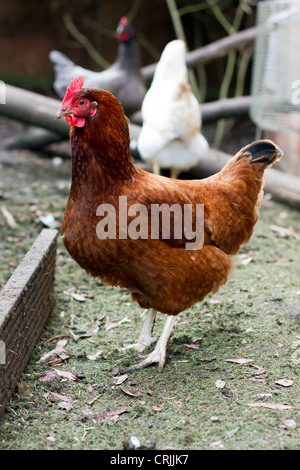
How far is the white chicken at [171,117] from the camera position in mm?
4371

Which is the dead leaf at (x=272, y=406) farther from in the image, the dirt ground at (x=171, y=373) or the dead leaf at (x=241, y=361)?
the dead leaf at (x=241, y=361)

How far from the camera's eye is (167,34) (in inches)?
324

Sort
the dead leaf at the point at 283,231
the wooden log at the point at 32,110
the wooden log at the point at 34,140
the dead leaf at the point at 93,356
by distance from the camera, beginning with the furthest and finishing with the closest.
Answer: the wooden log at the point at 34,140
the wooden log at the point at 32,110
the dead leaf at the point at 283,231
the dead leaf at the point at 93,356

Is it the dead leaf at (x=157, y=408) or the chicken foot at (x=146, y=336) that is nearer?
the dead leaf at (x=157, y=408)

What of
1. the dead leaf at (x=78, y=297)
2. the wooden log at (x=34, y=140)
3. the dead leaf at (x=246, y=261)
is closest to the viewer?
the dead leaf at (x=78, y=297)

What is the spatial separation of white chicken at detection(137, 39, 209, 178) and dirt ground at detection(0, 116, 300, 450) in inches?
53.7

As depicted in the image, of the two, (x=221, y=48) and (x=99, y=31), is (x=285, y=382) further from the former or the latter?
(x=99, y=31)

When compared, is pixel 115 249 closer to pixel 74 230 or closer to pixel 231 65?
pixel 74 230

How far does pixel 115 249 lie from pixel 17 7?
6.71m

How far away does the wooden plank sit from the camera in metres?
2.05

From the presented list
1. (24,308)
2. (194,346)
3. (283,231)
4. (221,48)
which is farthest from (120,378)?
(221,48)

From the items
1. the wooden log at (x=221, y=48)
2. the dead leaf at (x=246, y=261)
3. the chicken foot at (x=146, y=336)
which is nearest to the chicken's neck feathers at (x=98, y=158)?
the chicken foot at (x=146, y=336)

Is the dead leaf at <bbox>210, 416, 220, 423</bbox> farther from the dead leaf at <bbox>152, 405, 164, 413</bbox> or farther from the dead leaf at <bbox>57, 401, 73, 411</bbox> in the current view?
the dead leaf at <bbox>57, 401, 73, 411</bbox>
